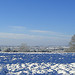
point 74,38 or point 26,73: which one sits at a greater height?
point 74,38

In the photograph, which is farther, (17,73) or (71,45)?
(71,45)

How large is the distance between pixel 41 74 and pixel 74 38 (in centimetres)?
1665

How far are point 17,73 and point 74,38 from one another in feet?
55.4

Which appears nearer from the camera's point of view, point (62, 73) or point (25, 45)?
point (62, 73)

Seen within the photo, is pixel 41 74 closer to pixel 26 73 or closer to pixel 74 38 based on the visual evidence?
pixel 26 73

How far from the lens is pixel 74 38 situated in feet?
66.2

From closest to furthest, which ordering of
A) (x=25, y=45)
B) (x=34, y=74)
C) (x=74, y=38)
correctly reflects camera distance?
(x=34, y=74) < (x=74, y=38) < (x=25, y=45)

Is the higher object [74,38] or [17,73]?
[74,38]

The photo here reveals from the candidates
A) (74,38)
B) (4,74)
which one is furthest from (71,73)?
(74,38)

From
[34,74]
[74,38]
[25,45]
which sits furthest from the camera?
[25,45]

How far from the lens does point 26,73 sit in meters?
4.48

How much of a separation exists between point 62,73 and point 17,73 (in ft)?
4.85

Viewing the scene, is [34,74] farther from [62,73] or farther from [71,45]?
[71,45]

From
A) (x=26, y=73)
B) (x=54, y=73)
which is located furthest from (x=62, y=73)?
(x=26, y=73)
